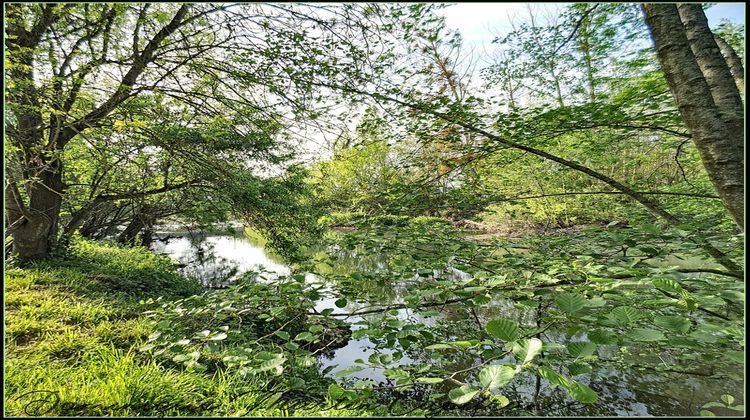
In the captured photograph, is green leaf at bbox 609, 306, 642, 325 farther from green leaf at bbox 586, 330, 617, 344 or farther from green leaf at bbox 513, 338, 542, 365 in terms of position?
green leaf at bbox 513, 338, 542, 365

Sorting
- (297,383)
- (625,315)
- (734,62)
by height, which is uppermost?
(734,62)

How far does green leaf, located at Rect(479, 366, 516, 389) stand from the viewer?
0.83m

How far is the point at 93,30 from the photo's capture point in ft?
8.39

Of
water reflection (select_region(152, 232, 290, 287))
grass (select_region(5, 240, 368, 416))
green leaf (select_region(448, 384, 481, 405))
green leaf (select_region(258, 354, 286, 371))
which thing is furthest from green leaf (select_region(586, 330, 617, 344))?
water reflection (select_region(152, 232, 290, 287))

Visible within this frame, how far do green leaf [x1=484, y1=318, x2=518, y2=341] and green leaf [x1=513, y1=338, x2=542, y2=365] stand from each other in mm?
34

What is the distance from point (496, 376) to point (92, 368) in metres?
1.89

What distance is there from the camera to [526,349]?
0.87 metres

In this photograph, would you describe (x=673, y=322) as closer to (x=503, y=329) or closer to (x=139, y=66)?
(x=503, y=329)

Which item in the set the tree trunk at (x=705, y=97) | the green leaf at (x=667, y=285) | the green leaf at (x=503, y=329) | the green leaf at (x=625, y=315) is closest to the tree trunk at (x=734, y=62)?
the tree trunk at (x=705, y=97)

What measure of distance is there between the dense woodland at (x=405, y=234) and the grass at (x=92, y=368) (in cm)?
2

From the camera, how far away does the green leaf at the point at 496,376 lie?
2.73 feet

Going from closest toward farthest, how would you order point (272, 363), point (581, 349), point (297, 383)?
point (581, 349), point (272, 363), point (297, 383)

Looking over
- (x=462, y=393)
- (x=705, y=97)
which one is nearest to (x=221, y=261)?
(x=462, y=393)

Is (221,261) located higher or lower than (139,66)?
lower
